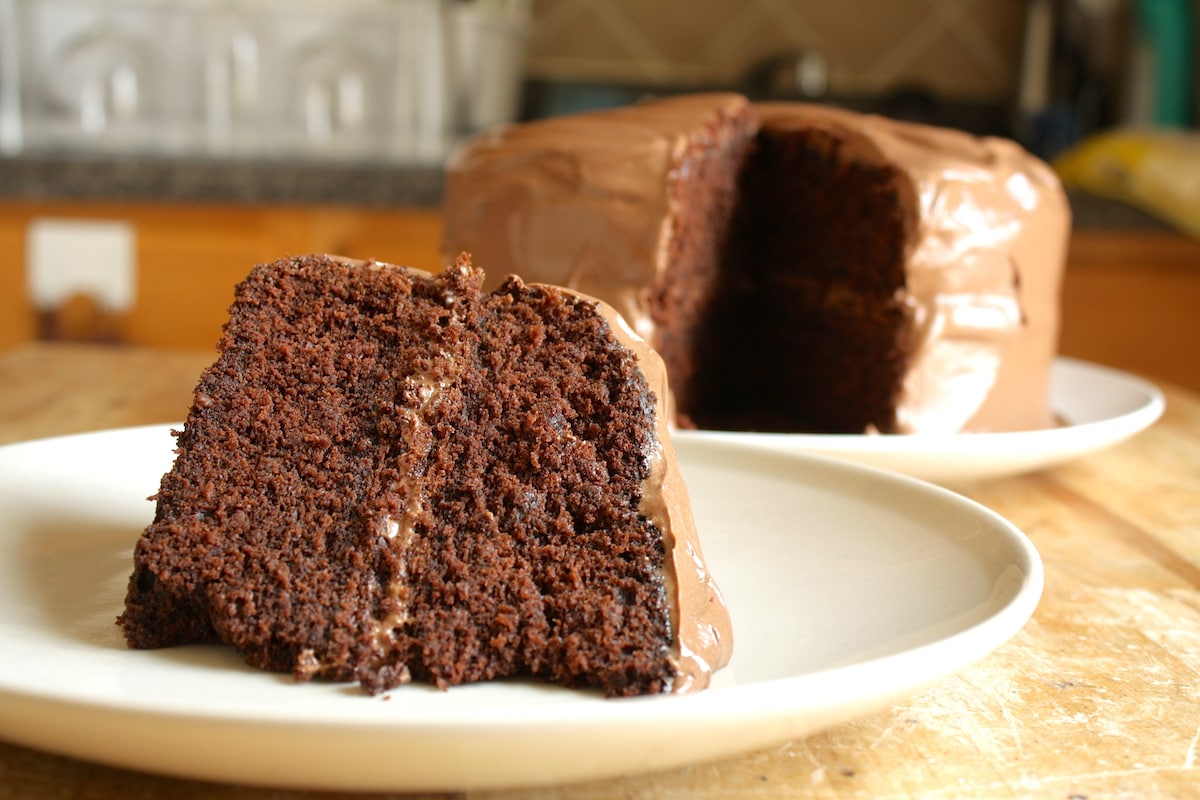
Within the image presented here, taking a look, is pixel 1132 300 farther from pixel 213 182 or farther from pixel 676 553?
pixel 676 553

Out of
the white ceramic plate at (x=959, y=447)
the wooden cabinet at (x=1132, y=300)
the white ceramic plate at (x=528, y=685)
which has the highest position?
the white ceramic plate at (x=528, y=685)

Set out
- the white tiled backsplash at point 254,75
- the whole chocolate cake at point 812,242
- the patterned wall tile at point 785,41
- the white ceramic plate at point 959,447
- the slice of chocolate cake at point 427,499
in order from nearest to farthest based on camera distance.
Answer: the slice of chocolate cake at point 427,499
the white ceramic plate at point 959,447
the whole chocolate cake at point 812,242
the white tiled backsplash at point 254,75
the patterned wall tile at point 785,41

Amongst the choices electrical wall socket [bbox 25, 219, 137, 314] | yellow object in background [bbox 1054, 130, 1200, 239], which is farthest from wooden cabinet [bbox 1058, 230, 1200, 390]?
electrical wall socket [bbox 25, 219, 137, 314]

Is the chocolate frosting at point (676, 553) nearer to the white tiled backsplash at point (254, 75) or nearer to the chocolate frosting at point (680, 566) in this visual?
the chocolate frosting at point (680, 566)

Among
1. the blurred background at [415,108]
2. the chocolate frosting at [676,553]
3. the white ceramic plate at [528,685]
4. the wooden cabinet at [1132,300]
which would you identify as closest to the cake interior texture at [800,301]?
the white ceramic plate at [528,685]

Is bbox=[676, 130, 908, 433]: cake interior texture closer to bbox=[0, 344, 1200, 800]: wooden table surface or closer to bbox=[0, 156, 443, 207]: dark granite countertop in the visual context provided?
bbox=[0, 344, 1200, 800]: wooden table surface
